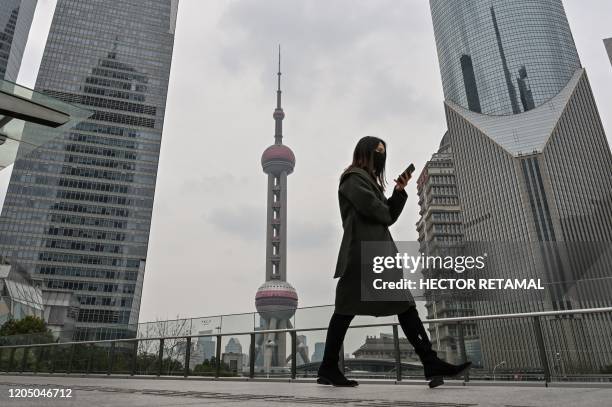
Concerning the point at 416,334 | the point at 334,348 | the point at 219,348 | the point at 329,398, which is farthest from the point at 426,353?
the point at 219,348

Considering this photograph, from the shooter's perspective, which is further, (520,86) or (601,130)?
(520,86)

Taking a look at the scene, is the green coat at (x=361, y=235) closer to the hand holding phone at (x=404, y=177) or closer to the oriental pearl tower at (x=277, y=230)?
the hand holding phone at (x=404, y=177)

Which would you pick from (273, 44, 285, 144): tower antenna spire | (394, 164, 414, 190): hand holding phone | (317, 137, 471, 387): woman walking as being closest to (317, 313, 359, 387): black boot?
(317, 137, 471, 387): woman walking

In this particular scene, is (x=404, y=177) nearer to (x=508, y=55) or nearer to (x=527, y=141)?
(x=527, y=141)

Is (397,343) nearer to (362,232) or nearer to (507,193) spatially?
(362,232)

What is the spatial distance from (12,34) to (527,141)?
12088 centimetres

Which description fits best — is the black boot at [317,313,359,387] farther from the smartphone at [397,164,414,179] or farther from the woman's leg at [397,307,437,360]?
the smartphone at [397,164,414,179]

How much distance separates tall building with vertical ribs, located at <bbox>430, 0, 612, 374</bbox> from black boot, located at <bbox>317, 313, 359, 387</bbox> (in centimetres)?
6683

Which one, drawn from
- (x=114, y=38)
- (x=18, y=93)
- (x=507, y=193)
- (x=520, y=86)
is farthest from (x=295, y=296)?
(x=18, y=93)

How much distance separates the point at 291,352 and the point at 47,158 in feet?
345

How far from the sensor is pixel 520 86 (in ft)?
314

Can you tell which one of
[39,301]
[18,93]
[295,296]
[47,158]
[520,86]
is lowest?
[18,93]

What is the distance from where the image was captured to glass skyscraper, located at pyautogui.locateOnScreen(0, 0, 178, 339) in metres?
89.1

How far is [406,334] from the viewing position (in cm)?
351
